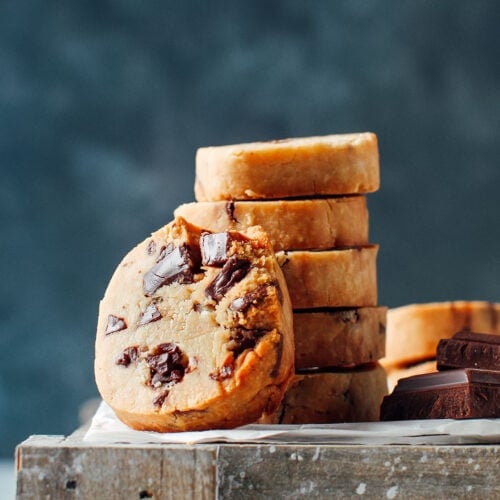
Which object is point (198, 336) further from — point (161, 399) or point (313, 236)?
point (313, 236)

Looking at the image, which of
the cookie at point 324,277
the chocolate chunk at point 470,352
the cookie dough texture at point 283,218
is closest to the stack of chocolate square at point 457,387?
the chocolate chunk at point 470,352

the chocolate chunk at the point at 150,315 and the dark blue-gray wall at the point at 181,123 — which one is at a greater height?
the dark blue-gray wall at the point at 181,123

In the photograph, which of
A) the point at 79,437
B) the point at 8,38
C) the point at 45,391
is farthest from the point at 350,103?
the point at 79,437

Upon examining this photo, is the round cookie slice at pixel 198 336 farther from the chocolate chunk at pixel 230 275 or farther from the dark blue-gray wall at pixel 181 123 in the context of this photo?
the dark blue-gray wall at pixel 181 123

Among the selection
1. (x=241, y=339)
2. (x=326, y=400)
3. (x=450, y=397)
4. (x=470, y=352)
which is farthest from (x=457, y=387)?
(x=241, y=339)

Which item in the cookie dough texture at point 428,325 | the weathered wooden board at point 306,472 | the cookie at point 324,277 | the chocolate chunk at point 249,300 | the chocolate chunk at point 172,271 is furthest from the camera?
the cookie dough texture at point 428,325

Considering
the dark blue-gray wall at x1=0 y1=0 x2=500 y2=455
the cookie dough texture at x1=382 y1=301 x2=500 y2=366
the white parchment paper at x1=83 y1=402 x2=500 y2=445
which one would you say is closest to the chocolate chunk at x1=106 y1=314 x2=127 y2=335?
the white parchment paper at x1=83 y1=402 x2=500 y2=445

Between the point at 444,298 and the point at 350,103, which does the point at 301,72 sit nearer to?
the point at 350,103
